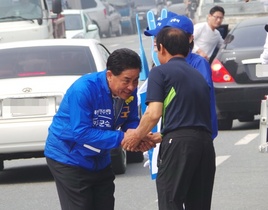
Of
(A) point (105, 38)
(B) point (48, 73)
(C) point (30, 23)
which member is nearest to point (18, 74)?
(B) point (48, 73)

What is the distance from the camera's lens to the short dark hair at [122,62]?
6000mm

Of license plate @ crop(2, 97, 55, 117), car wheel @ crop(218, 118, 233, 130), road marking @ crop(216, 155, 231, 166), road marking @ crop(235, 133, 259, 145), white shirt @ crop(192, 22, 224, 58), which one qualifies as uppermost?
license plate @ crop(2, 97, 55, 117)

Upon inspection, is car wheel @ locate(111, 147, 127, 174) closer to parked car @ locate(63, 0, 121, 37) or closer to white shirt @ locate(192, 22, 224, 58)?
white shirt @ locate(192, 22, 224, 58)

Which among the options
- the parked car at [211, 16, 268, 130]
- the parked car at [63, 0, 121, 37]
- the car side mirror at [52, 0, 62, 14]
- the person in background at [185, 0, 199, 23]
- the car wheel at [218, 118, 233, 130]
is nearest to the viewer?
the parked car at [211, 16, 268, 130]

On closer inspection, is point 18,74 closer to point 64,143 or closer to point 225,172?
point 225,172

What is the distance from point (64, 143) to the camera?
625 cm

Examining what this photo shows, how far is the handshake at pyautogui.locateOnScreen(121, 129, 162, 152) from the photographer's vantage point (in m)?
6.11

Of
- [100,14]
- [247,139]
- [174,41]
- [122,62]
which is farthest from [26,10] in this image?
[100,14]

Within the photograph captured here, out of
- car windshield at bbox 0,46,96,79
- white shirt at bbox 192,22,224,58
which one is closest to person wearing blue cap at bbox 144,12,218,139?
car windshield at bbox 0,46,96,79

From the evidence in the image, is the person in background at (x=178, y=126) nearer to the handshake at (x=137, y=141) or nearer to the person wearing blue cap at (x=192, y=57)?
the handshake at (x=137, y=141)

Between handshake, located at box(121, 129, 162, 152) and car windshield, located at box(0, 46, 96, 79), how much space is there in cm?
534

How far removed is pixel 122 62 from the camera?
600 cm

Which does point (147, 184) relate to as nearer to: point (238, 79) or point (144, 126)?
point (238, 79)

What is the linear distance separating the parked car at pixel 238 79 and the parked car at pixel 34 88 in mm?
3326
